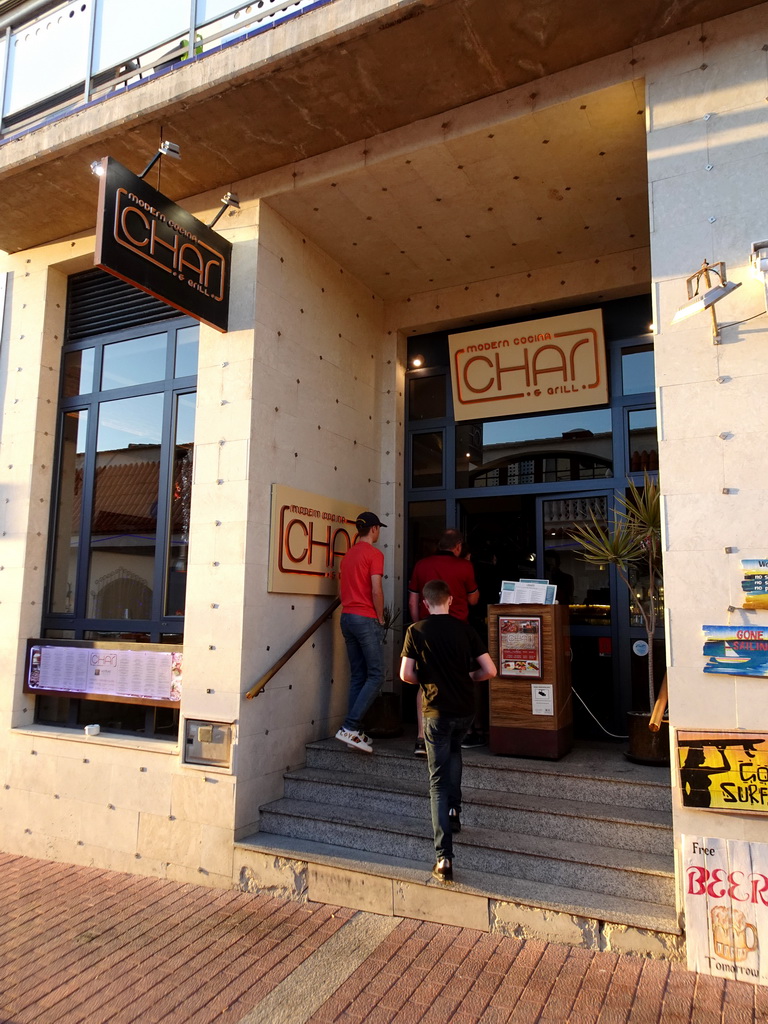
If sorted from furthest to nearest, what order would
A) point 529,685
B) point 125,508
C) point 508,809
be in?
point 125,508 → point 529,685 → point 508,809

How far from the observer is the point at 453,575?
5688 mm

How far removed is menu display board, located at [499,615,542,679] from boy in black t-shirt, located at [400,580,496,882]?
3.06 feet

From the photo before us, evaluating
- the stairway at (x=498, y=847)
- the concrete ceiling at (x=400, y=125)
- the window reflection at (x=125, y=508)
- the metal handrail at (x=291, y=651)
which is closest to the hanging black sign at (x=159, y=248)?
the concrete ceiling at (x=400, y=125)

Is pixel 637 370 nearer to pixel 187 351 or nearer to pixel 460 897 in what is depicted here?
pixel 187 351

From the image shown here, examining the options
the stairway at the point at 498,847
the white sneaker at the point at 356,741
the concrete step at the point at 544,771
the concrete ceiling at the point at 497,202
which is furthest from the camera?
the white sneaker at the point at 356,741

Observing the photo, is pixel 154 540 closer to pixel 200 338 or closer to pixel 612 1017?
pixel 200 338

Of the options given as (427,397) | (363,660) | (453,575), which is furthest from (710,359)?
(427,397)

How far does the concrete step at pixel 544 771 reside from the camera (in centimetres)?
447

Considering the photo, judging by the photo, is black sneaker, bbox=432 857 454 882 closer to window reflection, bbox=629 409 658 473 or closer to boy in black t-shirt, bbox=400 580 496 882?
boy in black t-shirt, bbox=400 580 496 882

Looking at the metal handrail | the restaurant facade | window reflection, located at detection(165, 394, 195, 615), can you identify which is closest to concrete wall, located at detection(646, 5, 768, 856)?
the restaurant facade

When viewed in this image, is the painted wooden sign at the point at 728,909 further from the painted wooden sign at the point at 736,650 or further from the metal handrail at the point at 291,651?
the metal handrail at the point at 291,651

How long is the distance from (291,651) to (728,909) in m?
3.12

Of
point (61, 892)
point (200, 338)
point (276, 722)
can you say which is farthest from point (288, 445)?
point (61, 892)

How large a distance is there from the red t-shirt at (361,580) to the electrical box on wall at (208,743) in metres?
1.27
